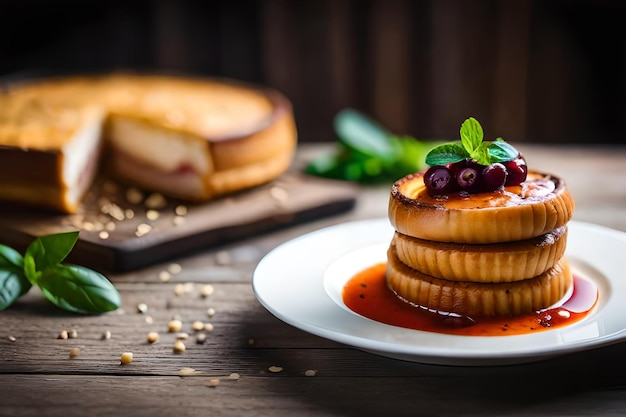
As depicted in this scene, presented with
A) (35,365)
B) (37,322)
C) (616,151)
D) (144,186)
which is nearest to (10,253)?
(37,322)

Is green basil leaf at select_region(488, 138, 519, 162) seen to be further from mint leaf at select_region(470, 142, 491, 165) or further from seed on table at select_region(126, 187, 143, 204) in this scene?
seed on table at select_region(126, 187, 143, 204)

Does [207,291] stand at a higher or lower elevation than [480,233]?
lower

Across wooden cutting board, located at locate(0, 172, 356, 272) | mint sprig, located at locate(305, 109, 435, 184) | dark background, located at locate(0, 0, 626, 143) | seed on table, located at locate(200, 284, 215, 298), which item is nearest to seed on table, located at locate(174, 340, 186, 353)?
seed on table, located at locate(200, 284, 215, 298)

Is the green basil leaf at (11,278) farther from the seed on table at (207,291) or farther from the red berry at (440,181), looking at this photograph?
the red berry at (440,181)

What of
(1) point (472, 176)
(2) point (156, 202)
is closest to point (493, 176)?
(1) point (472, 176)

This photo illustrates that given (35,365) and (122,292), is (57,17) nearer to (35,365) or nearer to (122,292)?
(122,292)

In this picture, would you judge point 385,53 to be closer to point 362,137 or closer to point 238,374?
point 362,137

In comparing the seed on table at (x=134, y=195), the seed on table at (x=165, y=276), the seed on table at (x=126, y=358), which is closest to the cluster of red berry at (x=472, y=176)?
the seed on table at (x=126, y=358)
